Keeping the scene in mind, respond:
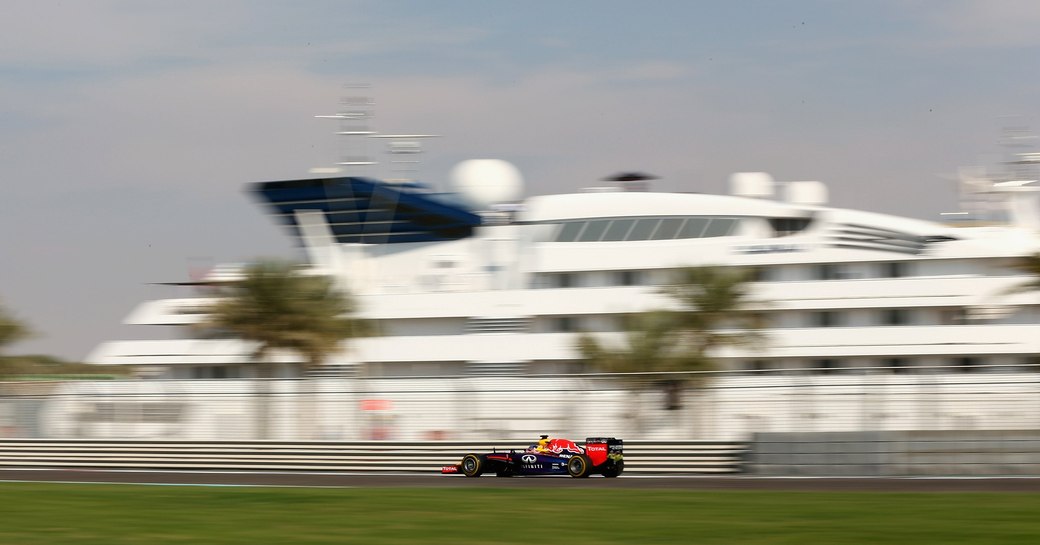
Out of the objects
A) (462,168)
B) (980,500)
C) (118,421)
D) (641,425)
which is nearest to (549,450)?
(641,425)

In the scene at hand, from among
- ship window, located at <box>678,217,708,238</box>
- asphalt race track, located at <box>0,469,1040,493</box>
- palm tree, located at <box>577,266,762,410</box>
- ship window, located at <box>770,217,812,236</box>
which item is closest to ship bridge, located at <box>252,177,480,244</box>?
ship window, located at <box>678,217,708,238</box>

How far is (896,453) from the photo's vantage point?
2116 cm

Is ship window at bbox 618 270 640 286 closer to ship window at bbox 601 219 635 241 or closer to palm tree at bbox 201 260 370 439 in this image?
ship window at bbox 601 219 635 241

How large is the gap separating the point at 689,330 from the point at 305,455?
17.8 meters

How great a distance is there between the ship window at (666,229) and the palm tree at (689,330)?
3481 millimetres

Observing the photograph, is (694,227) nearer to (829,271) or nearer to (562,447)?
(829,271)

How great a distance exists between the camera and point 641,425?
80.8ft

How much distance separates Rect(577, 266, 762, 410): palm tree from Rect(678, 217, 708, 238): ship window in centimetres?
306

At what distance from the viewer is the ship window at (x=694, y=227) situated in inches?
1719

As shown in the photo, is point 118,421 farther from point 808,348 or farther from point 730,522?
point 808,348

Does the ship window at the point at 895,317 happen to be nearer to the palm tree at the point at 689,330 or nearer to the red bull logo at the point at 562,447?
the palm tree at the point at 689,330

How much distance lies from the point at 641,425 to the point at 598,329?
1939 centimetres

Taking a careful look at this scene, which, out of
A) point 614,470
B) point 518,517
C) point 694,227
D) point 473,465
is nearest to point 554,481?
point 614,470

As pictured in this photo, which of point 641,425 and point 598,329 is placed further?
point 598,329
